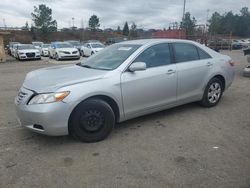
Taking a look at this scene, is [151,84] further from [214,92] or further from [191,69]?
[214,92]

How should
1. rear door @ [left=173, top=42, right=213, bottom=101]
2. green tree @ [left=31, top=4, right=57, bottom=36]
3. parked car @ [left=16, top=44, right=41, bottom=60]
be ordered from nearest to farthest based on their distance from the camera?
rear door @ [left=173, top=42, right=213, bottom=101] → parked car @ [left=16, top=44, right=41, bottom=60] → green tree @ [left=31, top=4, right=57, bottom=36]

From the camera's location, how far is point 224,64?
5.41m

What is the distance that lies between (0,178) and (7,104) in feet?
11.2

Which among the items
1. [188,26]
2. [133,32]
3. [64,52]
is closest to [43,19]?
[133,32]

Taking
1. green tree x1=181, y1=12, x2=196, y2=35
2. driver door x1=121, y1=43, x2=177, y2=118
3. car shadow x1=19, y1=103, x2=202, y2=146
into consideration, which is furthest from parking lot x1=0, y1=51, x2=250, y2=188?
green tree x1=181, y1=12, x2=196, y2=35

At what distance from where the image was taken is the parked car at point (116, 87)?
3.41 metres

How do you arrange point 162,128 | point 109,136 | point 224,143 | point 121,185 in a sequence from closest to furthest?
1. point 121,185
2. point 224,143
3. point 109,136
4. point 162,128

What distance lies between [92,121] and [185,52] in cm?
245

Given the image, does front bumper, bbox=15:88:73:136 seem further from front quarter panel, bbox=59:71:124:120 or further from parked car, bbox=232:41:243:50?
parked car, bbox=232:41:243:50

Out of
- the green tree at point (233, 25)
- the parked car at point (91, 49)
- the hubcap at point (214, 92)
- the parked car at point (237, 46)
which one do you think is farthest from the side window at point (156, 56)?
the green tree at point (233, 25)

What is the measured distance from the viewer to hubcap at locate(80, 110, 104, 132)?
359 centimetres

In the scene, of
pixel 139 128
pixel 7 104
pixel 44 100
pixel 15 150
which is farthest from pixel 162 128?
pixel 7 104

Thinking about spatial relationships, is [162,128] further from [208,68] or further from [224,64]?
[224,64]

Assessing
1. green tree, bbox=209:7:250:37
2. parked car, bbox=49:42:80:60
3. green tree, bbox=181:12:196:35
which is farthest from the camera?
green tree, bbox=209:7:250:37
